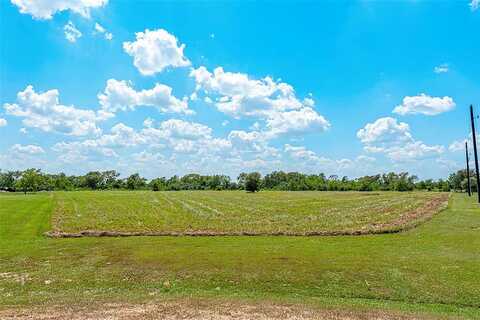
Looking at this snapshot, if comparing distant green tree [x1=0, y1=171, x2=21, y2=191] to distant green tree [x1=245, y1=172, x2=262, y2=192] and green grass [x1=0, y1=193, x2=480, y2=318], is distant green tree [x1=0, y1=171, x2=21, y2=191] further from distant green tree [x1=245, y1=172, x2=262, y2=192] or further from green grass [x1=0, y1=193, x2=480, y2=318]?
green grass [x1=0, y1=193, x2=480, y2=318]

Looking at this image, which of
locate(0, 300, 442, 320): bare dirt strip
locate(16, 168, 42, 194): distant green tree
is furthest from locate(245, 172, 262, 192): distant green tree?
locate(0, 300, 442, 320): bare dirt strip

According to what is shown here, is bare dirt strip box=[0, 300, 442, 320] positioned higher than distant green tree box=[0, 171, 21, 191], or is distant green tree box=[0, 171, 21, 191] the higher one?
distant green tree box=[0, 171, 21, 191]

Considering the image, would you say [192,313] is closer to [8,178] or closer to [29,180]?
[29,180]

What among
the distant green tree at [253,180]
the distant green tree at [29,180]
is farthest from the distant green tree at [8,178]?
the distant green tree at [253,180]

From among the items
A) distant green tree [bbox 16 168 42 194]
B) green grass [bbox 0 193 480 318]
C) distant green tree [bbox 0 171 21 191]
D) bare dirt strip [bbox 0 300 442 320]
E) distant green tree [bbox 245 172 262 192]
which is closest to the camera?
bare dirt strip [bbox 0 300 442 320]

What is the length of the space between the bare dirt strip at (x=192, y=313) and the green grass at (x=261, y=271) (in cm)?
70

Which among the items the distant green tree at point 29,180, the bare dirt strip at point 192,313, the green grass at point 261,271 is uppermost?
the distant green tree at point 29,180

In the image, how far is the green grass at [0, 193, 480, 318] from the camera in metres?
11.9

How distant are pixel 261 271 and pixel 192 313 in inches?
192

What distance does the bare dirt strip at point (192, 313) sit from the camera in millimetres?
10047

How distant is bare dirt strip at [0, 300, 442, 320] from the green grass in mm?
697

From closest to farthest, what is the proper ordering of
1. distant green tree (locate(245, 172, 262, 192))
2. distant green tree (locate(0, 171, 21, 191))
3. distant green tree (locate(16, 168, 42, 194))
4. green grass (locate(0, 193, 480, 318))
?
1. green grass (locate(0, 193, 480, 318))
2. distant green tree (locate(245, 172, 262, 192))
3. distant green tree (locate(16, 168, 42, 194))
4. distant green tree (locate(0, 171, 21, 191))

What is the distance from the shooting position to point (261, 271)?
14.7m

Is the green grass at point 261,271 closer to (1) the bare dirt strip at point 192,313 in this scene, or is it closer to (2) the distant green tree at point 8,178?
(1) the bare dirt strip at point 192,313
